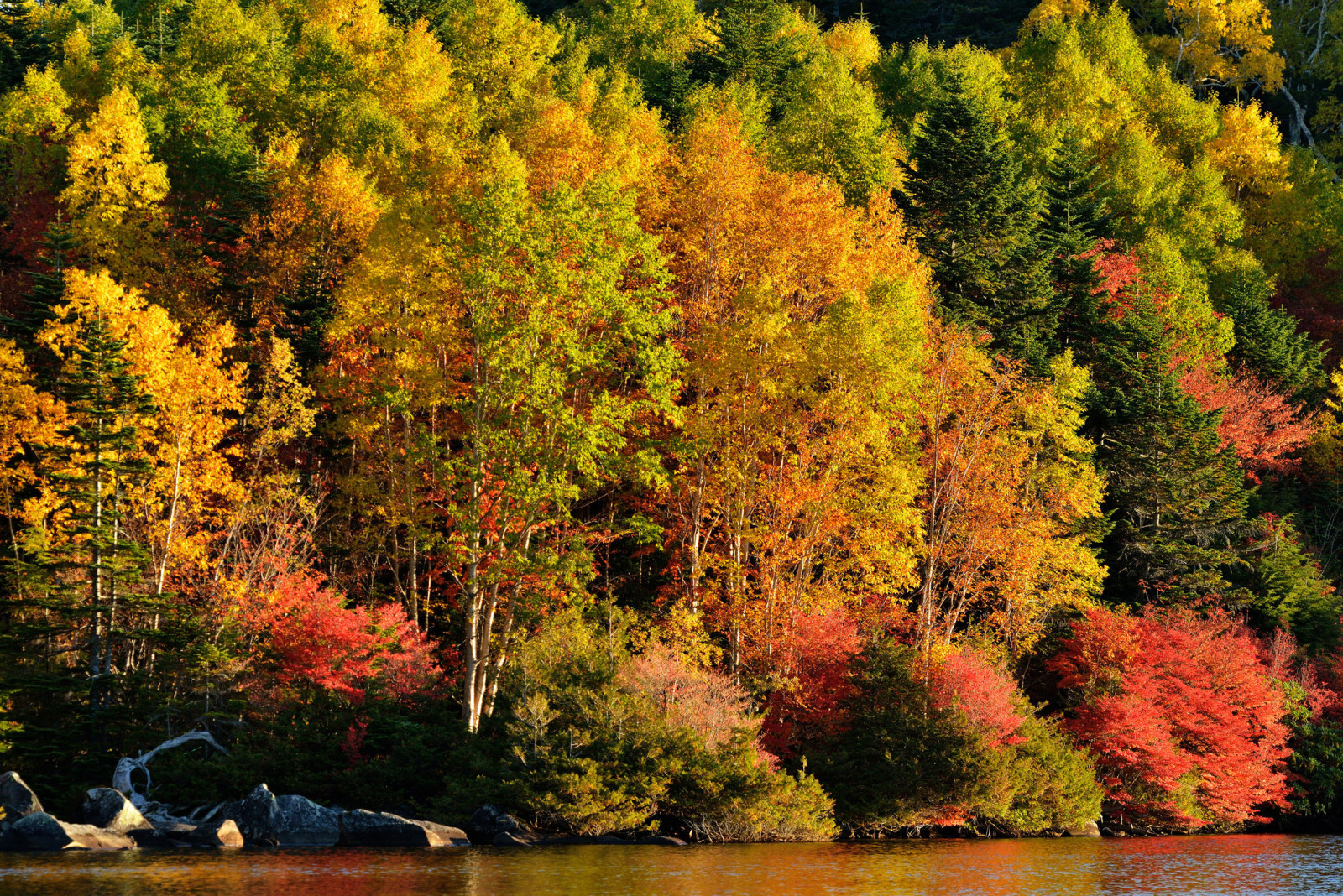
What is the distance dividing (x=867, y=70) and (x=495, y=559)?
6981cm

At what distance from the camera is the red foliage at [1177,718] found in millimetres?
39875

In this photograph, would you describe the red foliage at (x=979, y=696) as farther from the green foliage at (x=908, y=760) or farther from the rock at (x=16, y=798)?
the rock at (x=16, y=798)

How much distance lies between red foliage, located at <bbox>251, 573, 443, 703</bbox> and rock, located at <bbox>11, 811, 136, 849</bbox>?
6.31 metres

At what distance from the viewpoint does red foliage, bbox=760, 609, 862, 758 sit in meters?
35.6

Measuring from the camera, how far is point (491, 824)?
30.6m

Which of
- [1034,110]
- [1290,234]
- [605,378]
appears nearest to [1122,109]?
[1034,110]

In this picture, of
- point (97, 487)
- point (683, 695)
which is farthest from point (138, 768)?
point (683, 695)

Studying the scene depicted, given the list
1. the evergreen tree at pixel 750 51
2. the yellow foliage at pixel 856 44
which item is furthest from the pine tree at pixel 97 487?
the yellow foliage at pixel 856 44

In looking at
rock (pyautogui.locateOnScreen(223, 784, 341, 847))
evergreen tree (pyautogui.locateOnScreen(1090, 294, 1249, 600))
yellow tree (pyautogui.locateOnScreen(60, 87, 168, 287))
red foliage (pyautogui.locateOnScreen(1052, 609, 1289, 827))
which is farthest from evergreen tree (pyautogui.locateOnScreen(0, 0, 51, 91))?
red foliage (pyautogui.locateOnScreen(1052, 609, 1289, 827))

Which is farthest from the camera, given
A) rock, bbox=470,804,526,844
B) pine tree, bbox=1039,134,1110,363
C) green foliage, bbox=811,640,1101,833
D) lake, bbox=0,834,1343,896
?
pine tree, bbox=1039,134,1110,363

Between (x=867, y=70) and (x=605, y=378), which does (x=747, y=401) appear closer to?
(x=605, y=378)

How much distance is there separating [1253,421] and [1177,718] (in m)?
20.5

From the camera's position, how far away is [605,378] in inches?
1618

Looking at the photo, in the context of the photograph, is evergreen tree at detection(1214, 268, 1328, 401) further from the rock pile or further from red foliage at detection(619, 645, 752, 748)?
the rock pile
